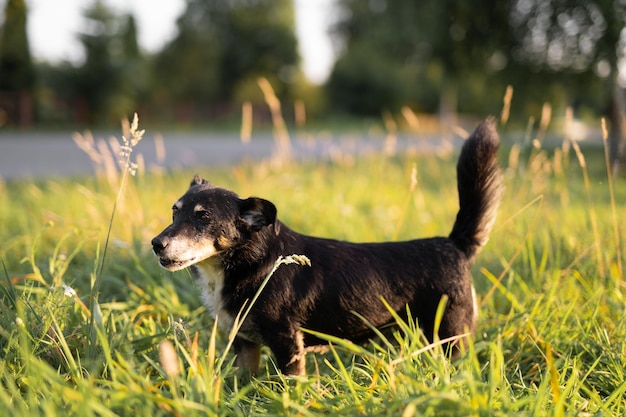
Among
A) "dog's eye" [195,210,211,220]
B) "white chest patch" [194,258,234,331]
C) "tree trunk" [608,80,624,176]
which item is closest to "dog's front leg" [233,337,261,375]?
"white chest patch" [194,258,234,331]

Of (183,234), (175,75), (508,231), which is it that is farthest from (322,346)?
(175,75)

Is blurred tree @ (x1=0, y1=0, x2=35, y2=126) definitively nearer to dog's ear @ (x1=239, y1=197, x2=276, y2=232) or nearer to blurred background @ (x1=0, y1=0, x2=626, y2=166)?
blurred background @ (x1=0, y1=0, x2=626, y2=166)

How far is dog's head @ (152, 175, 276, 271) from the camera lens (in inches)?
84.9

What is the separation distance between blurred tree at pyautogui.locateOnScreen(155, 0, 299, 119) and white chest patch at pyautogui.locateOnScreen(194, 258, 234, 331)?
3386cm

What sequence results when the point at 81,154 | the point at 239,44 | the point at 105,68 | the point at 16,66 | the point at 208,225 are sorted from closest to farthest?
1. the point at 208,225
2. the point at 81,154
3. the point at 16,66
4. the point at 105,68
5. the point at 239,44

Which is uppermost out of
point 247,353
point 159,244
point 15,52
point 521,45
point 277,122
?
point 15,52

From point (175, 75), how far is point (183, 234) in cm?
3478

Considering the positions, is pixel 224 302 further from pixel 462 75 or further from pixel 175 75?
pixel 175 75

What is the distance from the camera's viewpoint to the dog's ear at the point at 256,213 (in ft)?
7.50

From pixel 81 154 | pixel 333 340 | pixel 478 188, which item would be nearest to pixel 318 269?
pixel 333 340

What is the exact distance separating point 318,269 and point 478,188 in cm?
87

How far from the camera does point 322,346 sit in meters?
2.56

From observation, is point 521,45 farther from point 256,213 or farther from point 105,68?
point 105,68

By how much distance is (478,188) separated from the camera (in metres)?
2.65
